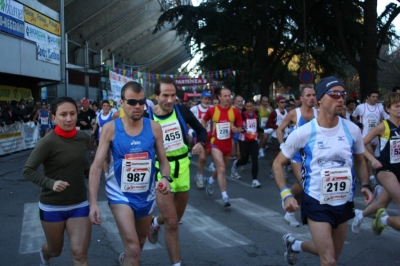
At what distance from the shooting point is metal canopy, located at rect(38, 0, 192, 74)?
36125mm

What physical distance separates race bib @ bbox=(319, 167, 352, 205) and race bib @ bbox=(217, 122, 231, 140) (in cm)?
545

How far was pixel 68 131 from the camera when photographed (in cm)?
467

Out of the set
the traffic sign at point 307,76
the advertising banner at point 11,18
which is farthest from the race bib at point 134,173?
the advertising banner at point 11,18

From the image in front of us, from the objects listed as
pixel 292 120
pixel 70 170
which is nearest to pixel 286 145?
pixel 70 170

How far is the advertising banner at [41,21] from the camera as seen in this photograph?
24780 millimetres

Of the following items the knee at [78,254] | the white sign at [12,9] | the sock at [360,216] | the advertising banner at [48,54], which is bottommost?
the sock at [360,216]

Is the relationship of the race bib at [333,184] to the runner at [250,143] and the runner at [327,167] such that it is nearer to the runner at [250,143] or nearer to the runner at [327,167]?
the runner at [327,167]

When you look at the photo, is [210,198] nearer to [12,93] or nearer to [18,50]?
[18,50]

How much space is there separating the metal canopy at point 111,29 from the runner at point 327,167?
83.3 ft

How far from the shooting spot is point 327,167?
425 cm

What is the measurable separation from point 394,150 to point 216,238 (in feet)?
7.73

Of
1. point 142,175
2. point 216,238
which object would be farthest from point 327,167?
point 216,238

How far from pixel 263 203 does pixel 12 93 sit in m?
20.7

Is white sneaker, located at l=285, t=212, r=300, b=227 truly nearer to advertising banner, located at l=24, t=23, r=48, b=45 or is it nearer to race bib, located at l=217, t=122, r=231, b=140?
race bib, located at l=217, t=122, r=231, b=140
